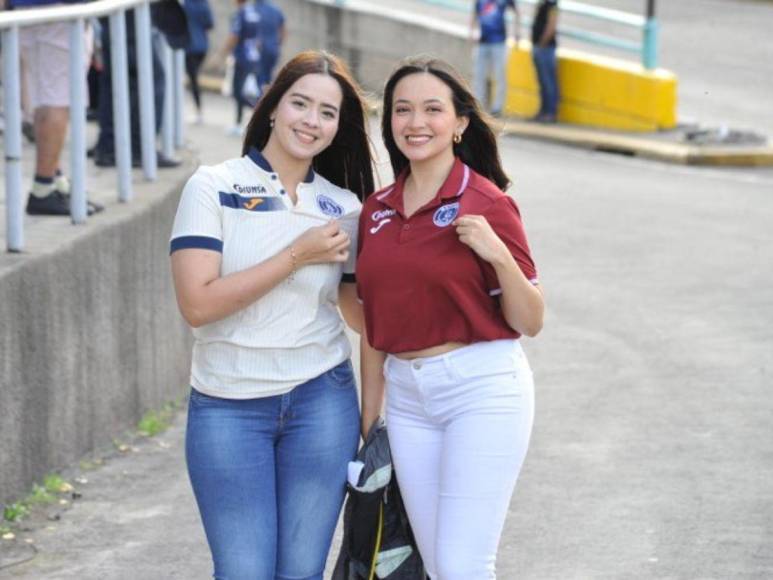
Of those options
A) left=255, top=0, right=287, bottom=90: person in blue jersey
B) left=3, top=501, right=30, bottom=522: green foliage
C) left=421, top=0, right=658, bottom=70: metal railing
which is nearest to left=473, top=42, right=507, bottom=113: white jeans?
left=421, top=0, right=658, bottom=70: metal railing

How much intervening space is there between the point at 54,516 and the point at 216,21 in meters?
21.6

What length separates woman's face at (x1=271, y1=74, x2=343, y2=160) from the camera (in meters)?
4.86

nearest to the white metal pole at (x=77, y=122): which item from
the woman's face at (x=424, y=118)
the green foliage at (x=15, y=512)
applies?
the green foliage at (x=15, y=512)

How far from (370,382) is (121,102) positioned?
4.05 meters

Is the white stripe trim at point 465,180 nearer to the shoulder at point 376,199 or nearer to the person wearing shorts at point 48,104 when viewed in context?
the shoulder at point 376,199

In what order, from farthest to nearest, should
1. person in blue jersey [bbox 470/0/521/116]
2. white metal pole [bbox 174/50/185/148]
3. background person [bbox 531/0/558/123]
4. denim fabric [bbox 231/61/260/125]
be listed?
1. person in blue jersey [bbox 470/0/521/116]
2. background person [bbox 531/0/558/123]
3. denim fabric [bbox 231/61/260/125]
4. white metal pole [bbox 174/50/185/148]

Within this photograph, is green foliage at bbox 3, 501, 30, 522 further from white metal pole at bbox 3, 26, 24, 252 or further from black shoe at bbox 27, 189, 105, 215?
black shoe at bbox 27, 189, 105, 215

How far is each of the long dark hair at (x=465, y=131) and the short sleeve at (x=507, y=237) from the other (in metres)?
0.27

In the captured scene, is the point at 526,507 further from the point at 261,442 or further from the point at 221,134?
the point at 221,134

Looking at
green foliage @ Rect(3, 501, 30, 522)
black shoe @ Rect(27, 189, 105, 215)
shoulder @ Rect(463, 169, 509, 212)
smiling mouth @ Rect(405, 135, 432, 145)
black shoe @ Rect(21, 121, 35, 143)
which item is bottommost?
green foliage @ Rect(3, 501, 30, 522)

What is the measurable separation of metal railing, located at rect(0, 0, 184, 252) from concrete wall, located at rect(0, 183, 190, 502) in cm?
19

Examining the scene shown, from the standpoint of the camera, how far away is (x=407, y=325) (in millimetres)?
4844

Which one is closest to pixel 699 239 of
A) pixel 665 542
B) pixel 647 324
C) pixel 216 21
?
pixel 647 324

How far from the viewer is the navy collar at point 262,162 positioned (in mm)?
4895
